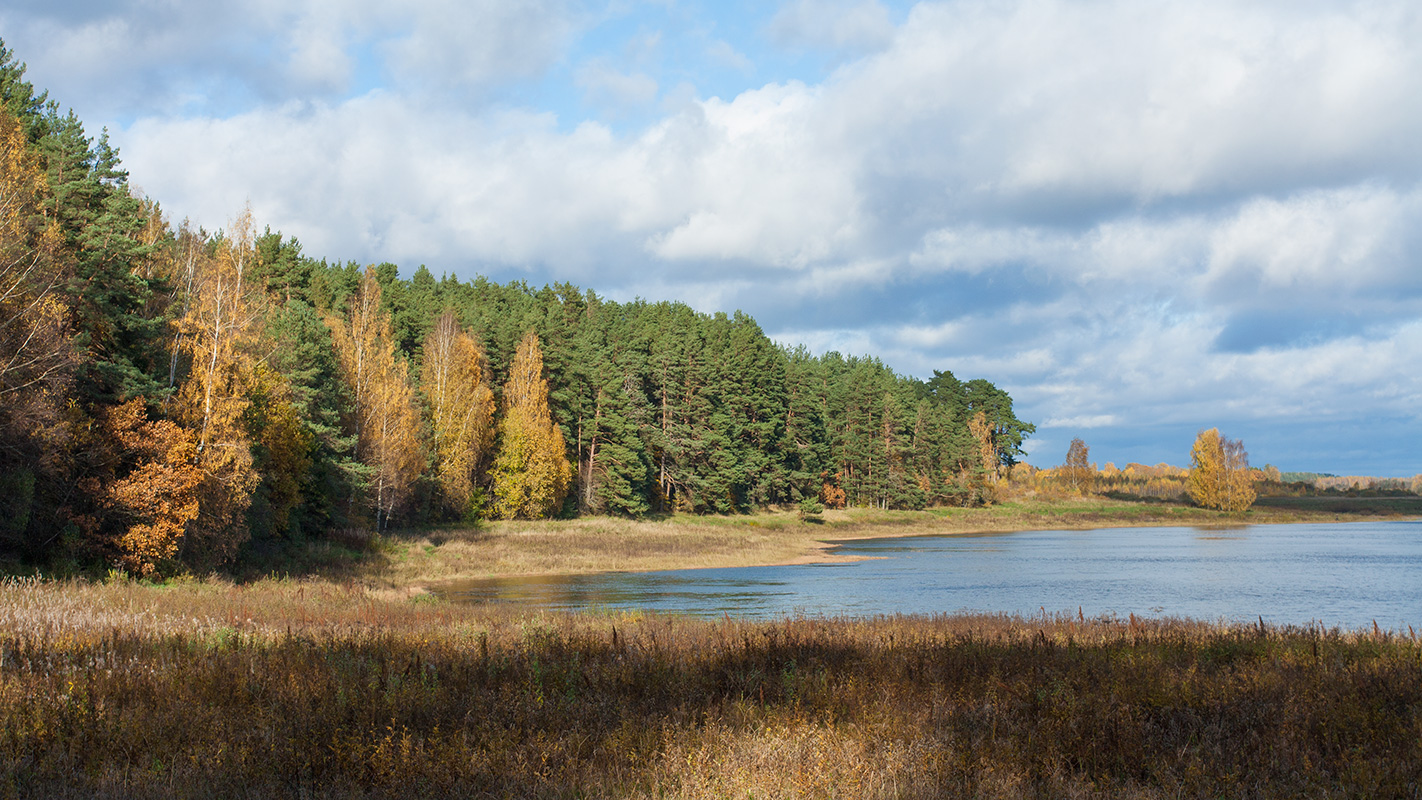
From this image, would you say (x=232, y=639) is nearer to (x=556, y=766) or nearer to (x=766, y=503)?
(x=556, y=766)

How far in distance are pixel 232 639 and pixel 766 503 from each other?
282 feet

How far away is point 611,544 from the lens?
191 ft

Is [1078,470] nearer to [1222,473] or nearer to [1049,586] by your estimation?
[1222,473]

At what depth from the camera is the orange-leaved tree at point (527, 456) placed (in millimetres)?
63031

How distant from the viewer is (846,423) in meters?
112

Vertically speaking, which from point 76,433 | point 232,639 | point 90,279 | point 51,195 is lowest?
point 232,639

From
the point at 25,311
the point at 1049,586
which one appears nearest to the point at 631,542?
the point at 1049,586

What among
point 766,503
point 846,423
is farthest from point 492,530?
point 846,423

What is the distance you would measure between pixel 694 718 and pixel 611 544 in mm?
51897

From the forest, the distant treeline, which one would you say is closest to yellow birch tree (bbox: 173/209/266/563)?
the forest

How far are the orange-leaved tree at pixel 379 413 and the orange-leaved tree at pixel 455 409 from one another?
4.29m

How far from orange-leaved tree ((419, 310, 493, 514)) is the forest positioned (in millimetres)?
215

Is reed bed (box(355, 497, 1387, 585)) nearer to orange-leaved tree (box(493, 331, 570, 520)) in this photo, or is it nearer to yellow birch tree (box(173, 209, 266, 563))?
orange-leaved tree (box(493, 331, 570, 520))

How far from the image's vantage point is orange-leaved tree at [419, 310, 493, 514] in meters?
57.7
